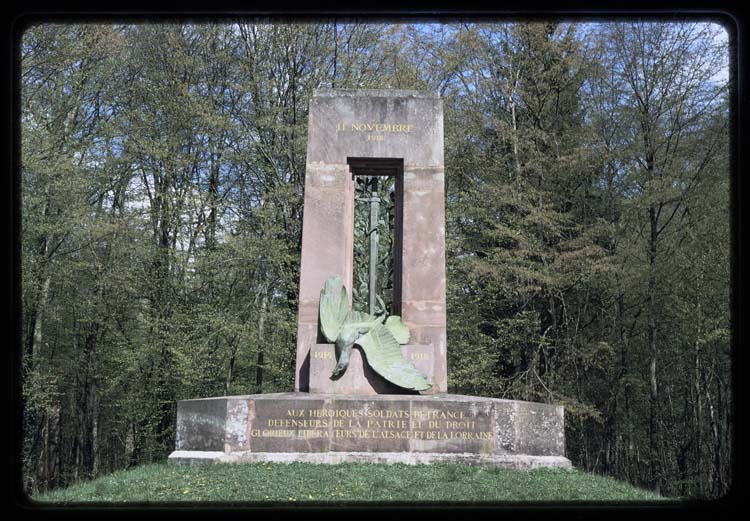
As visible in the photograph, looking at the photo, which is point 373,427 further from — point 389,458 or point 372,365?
point 372,365

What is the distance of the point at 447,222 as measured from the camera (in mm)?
19938

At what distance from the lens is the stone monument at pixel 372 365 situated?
850 cm

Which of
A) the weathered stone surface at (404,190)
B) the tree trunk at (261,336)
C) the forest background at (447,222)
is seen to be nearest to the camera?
the weathered stone surface at (404,190)

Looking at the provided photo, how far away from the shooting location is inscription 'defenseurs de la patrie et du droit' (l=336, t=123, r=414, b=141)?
11211 mm

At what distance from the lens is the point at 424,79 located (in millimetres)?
21672

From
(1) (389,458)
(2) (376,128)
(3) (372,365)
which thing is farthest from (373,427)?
(2) (376,128)

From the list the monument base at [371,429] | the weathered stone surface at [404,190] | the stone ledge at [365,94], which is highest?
→ the stone ledge at [365,94]

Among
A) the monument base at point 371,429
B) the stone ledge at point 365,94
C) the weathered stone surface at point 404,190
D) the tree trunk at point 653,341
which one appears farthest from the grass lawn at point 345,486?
the tree trunk at point 653,341

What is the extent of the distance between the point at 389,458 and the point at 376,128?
5016mm

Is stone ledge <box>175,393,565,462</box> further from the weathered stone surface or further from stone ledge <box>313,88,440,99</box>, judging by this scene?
stone ledge <box>313,88,440,99</box>

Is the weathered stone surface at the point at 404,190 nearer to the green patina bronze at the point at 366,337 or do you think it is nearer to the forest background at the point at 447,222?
the green patina bronze at the point at 366,337

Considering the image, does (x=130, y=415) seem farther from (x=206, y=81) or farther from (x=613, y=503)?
(x=613, y=503)

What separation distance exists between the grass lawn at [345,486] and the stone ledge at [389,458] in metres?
0.17

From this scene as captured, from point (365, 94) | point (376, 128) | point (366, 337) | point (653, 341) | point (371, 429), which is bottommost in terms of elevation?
point (371, 429)
